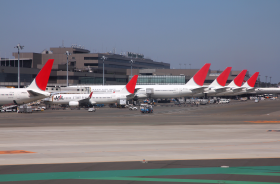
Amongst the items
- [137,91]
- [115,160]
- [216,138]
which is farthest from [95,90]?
[115,160]

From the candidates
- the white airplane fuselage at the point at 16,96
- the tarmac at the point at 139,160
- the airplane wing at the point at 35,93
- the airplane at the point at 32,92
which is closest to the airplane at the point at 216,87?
the airplane at the point at 32,92

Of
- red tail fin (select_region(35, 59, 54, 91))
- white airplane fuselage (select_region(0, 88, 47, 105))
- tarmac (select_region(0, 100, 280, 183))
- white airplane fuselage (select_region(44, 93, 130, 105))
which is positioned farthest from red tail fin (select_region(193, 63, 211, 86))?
tarmac (select_region(0, 100, 280, 183))

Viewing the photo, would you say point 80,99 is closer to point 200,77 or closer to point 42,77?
point 42,77

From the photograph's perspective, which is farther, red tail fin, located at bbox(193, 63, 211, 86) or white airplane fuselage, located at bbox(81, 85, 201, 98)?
red tail fin, located at bbox(193, 63, 211, 86)

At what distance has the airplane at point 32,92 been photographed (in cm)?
5866

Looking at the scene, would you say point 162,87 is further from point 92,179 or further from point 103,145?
point 92,179

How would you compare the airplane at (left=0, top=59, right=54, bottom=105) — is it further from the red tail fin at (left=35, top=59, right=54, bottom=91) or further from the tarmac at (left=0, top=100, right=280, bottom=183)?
the tarmac at (left=0, top=100, right=280, bottom=183)

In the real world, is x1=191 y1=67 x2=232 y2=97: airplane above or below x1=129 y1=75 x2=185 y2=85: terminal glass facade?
below

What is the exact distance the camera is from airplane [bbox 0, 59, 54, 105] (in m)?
58.7

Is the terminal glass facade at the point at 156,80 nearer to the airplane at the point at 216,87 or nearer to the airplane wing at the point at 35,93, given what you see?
the airplane at the point at 216,87

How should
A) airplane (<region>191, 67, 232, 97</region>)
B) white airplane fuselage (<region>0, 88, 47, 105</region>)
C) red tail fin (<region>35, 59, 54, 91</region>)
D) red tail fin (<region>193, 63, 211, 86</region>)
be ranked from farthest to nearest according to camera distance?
airplane (<region>191, 67, 232, 97</region>) < red tail fin (<region>193, 63, 211, 86</region>) < white airplane fuselage (<region>0, 88, 47, 105</region>) < red tail fin (<region>35, 59, 54, 91</region>)

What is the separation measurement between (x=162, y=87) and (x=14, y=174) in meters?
88.8

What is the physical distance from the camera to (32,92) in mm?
58281

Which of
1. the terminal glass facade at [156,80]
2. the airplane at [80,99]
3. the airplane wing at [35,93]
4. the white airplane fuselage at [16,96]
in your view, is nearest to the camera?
the airplane wing at [35,93]
